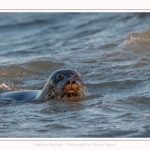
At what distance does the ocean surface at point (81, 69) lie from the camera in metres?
6.91

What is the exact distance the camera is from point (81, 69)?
11133mm

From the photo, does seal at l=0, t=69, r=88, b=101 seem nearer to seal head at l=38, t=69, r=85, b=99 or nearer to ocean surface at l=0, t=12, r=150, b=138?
seal head at l=38, t=69, r=85, b=99

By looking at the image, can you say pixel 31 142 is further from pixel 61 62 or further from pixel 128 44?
pixel 128 44

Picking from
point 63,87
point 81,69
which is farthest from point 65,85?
point 81,69

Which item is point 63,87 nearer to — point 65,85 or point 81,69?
point 65,85

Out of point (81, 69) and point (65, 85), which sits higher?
point (81, 69)

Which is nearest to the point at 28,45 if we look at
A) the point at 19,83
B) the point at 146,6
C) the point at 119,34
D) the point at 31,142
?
the point at 119,34

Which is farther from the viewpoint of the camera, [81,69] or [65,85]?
[81,69]

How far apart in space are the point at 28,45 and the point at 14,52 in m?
1.06

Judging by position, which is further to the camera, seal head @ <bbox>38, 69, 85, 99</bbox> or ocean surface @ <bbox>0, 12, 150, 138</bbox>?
seal head @ <bbox>38, 69, 85, 99</bbox>

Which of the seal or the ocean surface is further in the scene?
the seal

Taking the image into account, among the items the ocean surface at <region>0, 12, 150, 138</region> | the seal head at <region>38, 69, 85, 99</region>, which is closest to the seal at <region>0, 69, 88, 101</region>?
the seal head at <region>38, 69, 85, 99</region>

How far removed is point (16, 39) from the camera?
15.9 meters

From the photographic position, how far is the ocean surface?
6906mm
